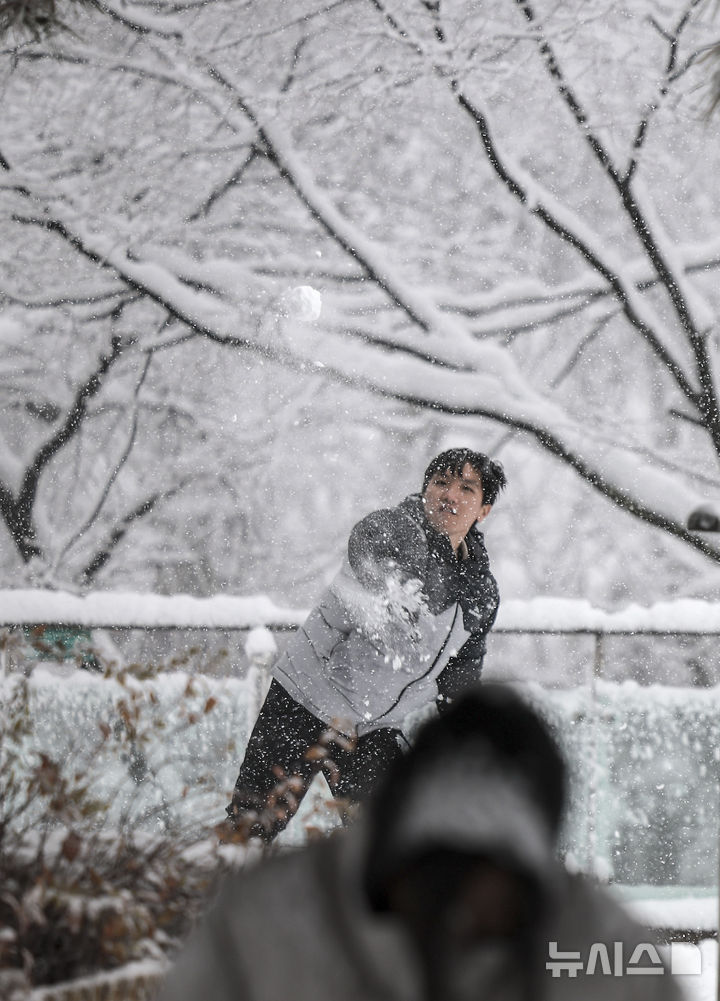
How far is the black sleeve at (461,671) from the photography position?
2.91 meters

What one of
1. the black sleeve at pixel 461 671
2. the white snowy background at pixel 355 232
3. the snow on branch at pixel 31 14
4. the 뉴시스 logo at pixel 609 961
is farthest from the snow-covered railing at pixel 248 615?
the 뉴시스 logo at pixel 609 961

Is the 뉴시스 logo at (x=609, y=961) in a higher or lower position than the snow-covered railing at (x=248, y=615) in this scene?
lower

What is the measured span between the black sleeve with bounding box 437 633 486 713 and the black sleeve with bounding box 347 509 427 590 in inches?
10.4

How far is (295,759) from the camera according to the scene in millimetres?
2811

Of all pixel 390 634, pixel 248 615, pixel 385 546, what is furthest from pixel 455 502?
pixel 248 615

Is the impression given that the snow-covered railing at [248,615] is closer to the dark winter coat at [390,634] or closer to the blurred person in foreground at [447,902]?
the dark winter coat at [390,634]

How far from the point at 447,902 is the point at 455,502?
2.22 meters

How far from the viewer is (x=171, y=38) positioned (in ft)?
15.2

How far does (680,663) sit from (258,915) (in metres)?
6.92

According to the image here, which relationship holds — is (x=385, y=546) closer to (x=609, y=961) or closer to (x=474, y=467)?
(x=474, y=467)

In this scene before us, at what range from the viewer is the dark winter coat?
9.32 ft

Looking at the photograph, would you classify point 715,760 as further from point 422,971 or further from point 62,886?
point 422,971

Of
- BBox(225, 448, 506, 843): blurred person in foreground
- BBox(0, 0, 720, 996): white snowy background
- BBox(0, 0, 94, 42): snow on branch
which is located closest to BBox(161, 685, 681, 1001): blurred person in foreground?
BBox(225, 448, 506, 843): blurred person in foreground

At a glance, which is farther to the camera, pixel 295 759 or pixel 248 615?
pixel 248 615
